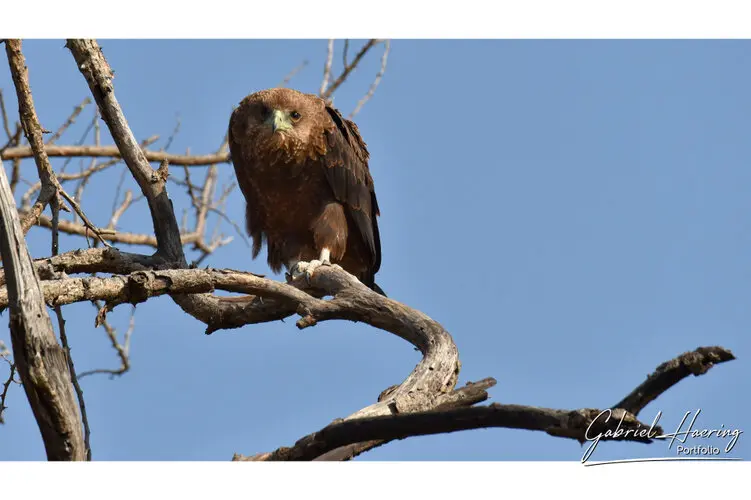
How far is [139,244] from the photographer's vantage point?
7.64 meters

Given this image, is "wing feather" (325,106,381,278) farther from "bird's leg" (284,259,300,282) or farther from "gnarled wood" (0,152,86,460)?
"gnarled wood" (0,152,86,460)

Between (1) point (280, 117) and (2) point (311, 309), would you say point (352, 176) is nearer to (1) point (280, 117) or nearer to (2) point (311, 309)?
(1) point (280, 117)

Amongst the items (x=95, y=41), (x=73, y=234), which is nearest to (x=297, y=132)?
(x=95, y=41)

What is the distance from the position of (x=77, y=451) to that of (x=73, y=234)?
4448 mm

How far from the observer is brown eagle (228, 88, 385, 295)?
21.8 feet

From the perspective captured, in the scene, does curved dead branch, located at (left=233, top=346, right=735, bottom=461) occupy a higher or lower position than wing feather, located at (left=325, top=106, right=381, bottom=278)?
lower

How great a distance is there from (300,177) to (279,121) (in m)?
0.44

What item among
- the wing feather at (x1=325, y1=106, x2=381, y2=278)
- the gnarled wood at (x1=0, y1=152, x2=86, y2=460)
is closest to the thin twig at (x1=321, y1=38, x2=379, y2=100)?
the wing feather at (x1=325, y1=106, x2=381, y2=278)

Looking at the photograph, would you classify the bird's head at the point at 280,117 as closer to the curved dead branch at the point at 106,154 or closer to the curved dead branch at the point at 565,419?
the curved dead branch at the point at 106,154

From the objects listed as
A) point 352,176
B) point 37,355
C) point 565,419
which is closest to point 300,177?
point 352,176

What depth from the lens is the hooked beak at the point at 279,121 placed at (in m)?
6.55

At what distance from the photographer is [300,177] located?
6.73m

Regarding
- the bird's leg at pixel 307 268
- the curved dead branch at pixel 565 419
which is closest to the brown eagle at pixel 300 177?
the bird's leg at pixel 307 268
